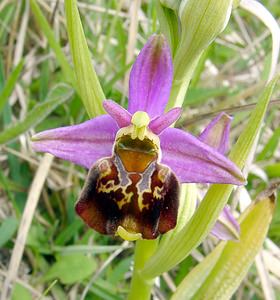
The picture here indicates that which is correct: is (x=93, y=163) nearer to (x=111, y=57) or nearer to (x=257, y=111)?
(x=257, y=111)

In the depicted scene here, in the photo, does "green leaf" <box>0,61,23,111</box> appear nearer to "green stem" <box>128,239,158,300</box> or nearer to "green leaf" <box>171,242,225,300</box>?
"green stem" <box>128,239,158,300</box>

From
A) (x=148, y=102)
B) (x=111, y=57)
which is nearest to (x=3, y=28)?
(x=111, y=57)

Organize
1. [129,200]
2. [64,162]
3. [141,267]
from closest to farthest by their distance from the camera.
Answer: [129,200] → [141,267] → [64,162]

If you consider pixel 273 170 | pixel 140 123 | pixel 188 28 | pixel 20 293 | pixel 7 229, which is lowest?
pixel 20 293

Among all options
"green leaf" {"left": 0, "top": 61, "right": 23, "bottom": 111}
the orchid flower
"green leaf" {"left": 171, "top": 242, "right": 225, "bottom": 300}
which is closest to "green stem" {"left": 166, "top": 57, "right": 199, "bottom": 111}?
the orchid flower

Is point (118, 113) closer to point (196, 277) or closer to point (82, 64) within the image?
point (82, 64)

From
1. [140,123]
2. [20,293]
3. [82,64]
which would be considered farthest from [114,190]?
[20,293]
